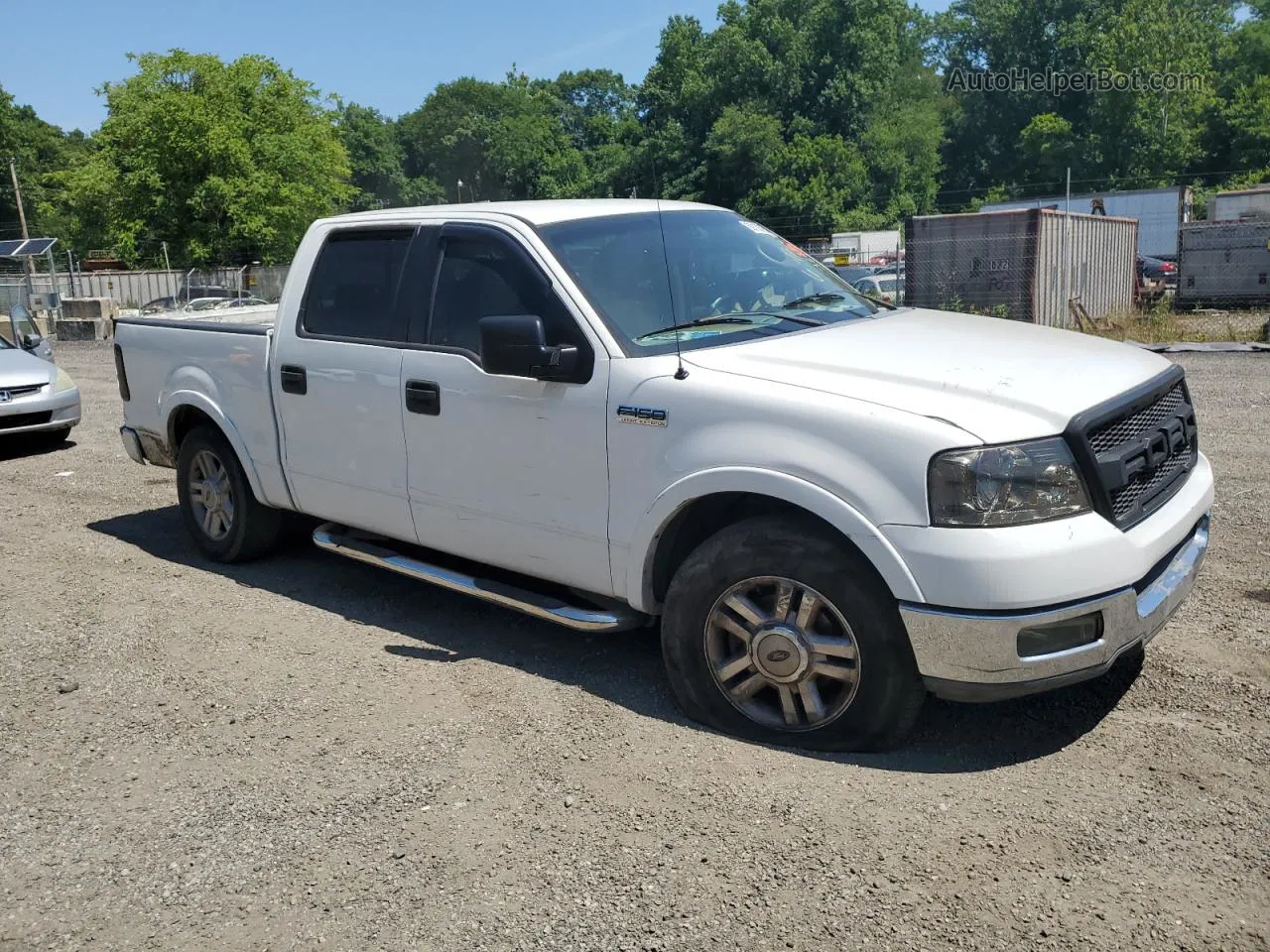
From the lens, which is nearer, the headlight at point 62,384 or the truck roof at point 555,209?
the truck roof at point 555,209

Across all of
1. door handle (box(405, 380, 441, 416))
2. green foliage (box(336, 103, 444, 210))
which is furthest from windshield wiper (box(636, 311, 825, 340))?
green foliage (box(336, 103, 444, 210))

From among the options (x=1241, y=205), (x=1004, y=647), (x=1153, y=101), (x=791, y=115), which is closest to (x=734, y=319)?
(x=1004, y=647)

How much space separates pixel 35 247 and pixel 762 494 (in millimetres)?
33776

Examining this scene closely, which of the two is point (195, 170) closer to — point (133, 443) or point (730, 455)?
point (133, 443)

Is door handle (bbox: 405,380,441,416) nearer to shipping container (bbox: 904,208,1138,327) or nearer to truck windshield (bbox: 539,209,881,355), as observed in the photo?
truck windshield (bbox: 539,209,881,355)

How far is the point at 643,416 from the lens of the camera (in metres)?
4.20

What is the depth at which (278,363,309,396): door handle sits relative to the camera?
5605mm

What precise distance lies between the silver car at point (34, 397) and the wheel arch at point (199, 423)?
16.0ft

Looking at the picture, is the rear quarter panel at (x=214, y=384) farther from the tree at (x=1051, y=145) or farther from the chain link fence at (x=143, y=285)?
the tree at (x=1051, y=145)

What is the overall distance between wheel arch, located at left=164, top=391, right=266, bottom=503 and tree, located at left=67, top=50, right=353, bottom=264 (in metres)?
39.9

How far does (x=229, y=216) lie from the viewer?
4450 centimetres

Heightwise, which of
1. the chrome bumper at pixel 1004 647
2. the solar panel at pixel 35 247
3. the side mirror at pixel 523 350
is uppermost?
the solar panel at pixel 35 247

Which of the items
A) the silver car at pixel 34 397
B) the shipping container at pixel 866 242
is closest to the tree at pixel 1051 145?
the shipping container at pixel 866 242

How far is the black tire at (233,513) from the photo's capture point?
6367mm
